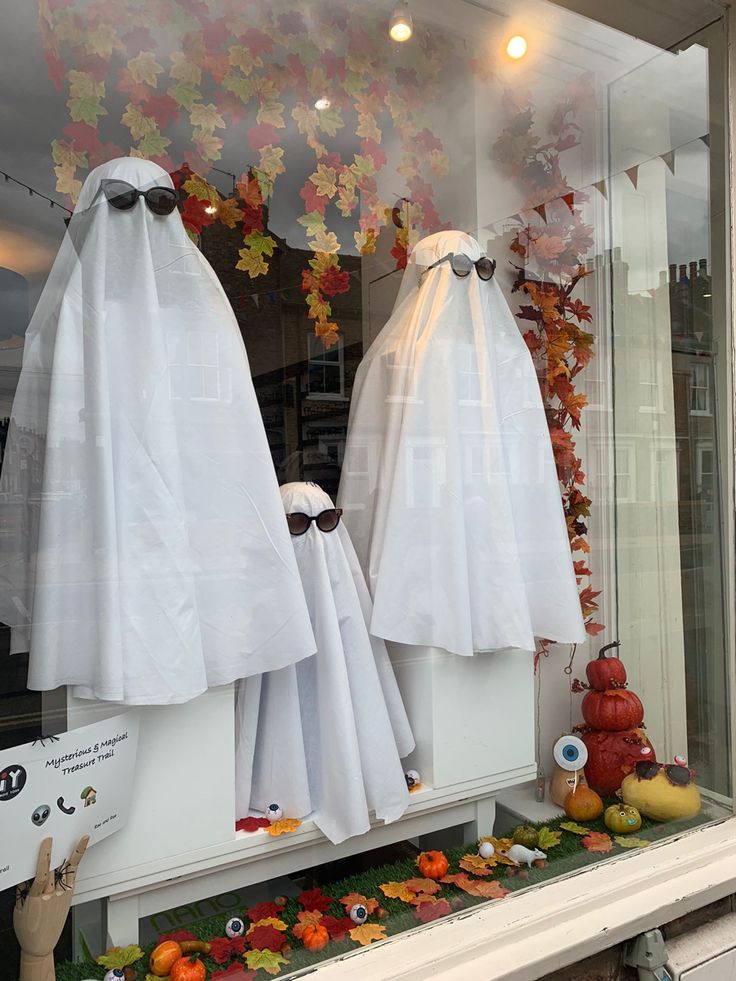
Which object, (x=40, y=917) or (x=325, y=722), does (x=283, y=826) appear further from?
(x=40, y=917)

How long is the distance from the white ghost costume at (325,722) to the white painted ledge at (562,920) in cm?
32

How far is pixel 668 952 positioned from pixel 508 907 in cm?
41

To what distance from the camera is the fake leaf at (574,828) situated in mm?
2057

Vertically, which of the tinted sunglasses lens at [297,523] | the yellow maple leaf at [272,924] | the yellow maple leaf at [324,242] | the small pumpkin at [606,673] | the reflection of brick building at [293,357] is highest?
the yellow maple leaf at [324,242]

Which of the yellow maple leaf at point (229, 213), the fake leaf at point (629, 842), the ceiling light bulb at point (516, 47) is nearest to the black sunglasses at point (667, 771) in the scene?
the fake leaf at point (629, 842)

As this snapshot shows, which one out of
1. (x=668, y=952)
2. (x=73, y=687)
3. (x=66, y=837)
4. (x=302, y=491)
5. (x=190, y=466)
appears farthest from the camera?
(x=302, y=491)

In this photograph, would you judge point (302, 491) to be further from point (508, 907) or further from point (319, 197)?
point (508, 907)

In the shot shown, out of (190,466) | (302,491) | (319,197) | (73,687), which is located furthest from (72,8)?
(73,687)

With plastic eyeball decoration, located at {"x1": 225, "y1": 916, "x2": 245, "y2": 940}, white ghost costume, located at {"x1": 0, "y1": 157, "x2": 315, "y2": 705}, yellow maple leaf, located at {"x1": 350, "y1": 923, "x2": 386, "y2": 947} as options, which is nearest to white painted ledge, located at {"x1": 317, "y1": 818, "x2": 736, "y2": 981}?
yellow maple leaf, located at {"x1": 350, "y1": 923, "x2": 386, "y2": 947}

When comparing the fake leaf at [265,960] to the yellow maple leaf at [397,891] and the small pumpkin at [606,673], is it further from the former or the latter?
the small pumpkin at [606,673]

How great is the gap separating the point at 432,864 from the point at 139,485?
A: 3.69ft

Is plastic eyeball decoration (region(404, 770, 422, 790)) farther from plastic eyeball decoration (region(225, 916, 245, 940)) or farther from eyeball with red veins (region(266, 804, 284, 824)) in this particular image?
Answer: plastic eyeball decoration (region(225, 916, 245, 940))

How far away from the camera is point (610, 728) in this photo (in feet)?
7.70

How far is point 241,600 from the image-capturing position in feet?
5.52
